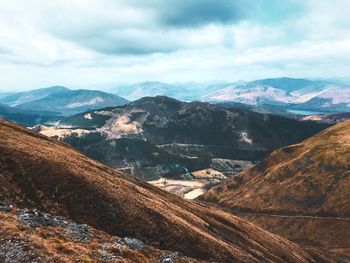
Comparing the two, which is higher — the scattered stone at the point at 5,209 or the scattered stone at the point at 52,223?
the scattered stone at the point at 5,209

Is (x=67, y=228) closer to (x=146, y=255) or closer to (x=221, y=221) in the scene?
(x=146, y=255)

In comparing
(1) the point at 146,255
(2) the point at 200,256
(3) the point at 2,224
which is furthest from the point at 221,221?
(3) the point at 2,224

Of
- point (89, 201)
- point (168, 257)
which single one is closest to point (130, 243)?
point (168, 257)

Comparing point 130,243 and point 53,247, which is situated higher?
point 53,247

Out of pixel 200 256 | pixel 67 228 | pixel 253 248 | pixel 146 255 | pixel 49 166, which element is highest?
pixel 49 166

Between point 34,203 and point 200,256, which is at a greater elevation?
point 34,203

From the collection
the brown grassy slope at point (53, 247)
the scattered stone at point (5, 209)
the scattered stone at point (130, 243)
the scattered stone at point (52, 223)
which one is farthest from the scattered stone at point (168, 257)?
the scattered stone at point (5, 209)

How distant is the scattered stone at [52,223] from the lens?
5368 centimetres

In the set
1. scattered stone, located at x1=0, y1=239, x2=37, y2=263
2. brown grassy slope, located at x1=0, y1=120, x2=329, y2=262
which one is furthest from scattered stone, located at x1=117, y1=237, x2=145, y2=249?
scattered stone, located at x1=0, y1=239, x2=37, y2=263

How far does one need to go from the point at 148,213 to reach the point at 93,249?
84.3 ft

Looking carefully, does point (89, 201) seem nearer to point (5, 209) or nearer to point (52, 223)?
point (52, 223)

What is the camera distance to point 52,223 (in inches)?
2239

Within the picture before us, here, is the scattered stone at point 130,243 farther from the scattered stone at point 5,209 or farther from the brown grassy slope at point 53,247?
the scattered stone at point 5,209

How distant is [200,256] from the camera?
7394 centimetres
